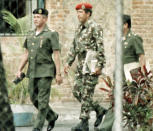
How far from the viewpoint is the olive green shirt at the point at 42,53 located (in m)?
10.7

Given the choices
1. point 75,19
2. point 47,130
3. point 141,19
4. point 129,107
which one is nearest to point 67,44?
point 75,19

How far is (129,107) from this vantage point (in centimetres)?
954

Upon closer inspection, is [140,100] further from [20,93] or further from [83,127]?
[20,93]

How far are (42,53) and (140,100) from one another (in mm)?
1823

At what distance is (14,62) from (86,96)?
3610mm

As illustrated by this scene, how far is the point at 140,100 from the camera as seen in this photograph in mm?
9516

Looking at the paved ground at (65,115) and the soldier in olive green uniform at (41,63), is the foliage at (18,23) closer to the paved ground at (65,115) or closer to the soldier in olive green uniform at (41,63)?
the paved ground at (65,115)

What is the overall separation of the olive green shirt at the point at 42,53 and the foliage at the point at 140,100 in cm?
142

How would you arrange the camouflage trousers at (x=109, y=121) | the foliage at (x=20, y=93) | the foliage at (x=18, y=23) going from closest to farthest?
the camouflage trousers at (x=109, y=121) < the foliage at (x=20, y=93) < the foliage at (x=18, y=23)

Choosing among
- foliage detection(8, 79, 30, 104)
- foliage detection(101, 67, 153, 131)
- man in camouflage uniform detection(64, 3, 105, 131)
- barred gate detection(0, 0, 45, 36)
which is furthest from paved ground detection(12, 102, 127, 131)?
foliage detection(101, 67, 153, 131)

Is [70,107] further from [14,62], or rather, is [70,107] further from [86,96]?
[86,96]

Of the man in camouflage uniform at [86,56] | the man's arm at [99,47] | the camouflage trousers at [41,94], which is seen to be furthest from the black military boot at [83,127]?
the man's arm at [99,47]

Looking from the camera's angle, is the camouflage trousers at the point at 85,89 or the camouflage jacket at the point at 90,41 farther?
the camouflage trousers at the point at 85,89

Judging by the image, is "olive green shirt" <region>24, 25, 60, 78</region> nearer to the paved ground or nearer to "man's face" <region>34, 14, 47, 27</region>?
"man's face" <region>34, 14, 47, 27</region>
